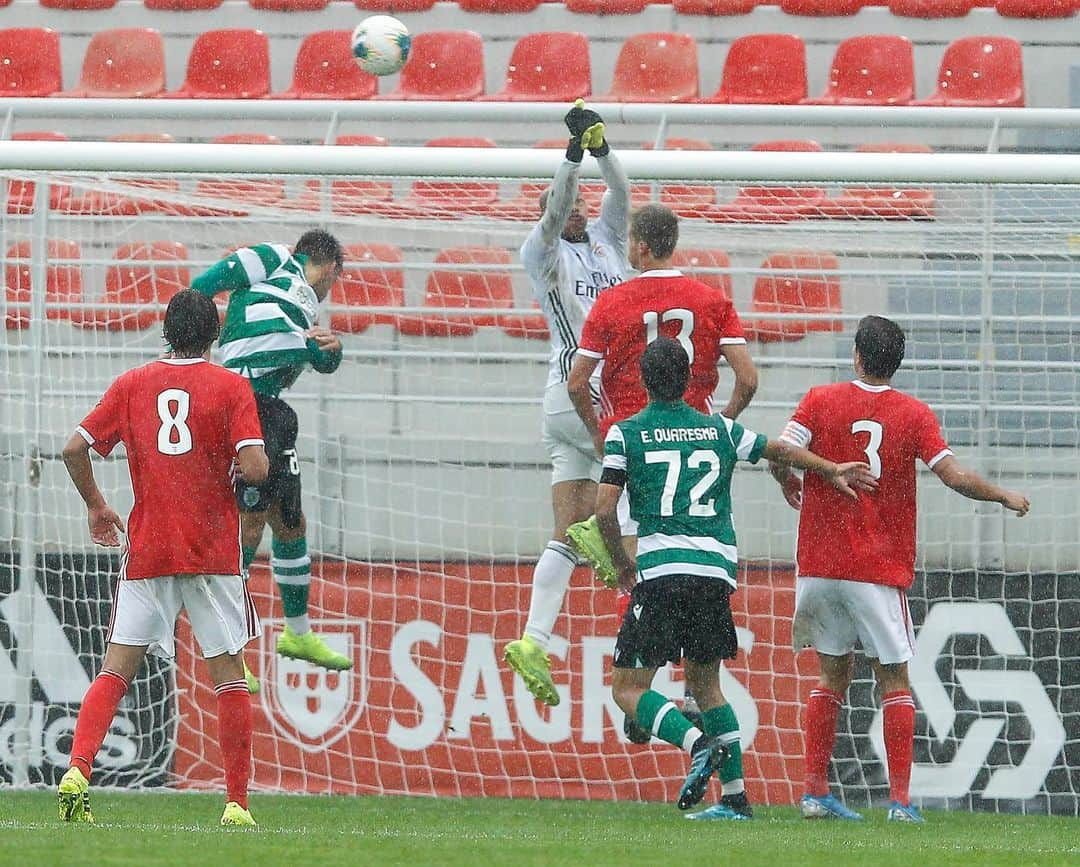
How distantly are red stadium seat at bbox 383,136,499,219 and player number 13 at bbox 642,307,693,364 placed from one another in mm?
2245

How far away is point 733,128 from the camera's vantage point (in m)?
11.2

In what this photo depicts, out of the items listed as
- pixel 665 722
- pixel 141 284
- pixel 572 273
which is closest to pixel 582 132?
pixel 572 273

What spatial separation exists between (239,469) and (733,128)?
621cm

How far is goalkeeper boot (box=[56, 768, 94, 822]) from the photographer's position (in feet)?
18.4

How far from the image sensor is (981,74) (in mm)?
11227

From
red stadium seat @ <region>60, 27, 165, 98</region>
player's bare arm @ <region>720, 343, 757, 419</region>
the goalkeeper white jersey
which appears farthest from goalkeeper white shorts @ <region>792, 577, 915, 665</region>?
red stadium seat @ <region>60, 27, 165, 98</region>

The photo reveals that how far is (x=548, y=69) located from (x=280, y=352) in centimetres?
497

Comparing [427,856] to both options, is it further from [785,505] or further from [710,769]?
[785,505]

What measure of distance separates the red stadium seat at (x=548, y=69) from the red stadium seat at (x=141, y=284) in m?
2.96

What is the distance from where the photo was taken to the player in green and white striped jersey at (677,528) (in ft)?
20.2

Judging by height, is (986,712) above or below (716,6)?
below

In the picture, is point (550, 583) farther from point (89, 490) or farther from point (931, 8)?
point (931, 8)

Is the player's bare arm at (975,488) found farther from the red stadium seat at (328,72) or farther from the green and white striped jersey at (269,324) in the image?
the red stadium seat at (328,72)

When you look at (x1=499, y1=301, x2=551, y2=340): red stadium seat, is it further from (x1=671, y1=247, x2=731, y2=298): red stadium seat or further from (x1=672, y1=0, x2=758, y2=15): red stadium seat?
(x1=672, y1=0, x2=758, y2=15): red stadium seat
